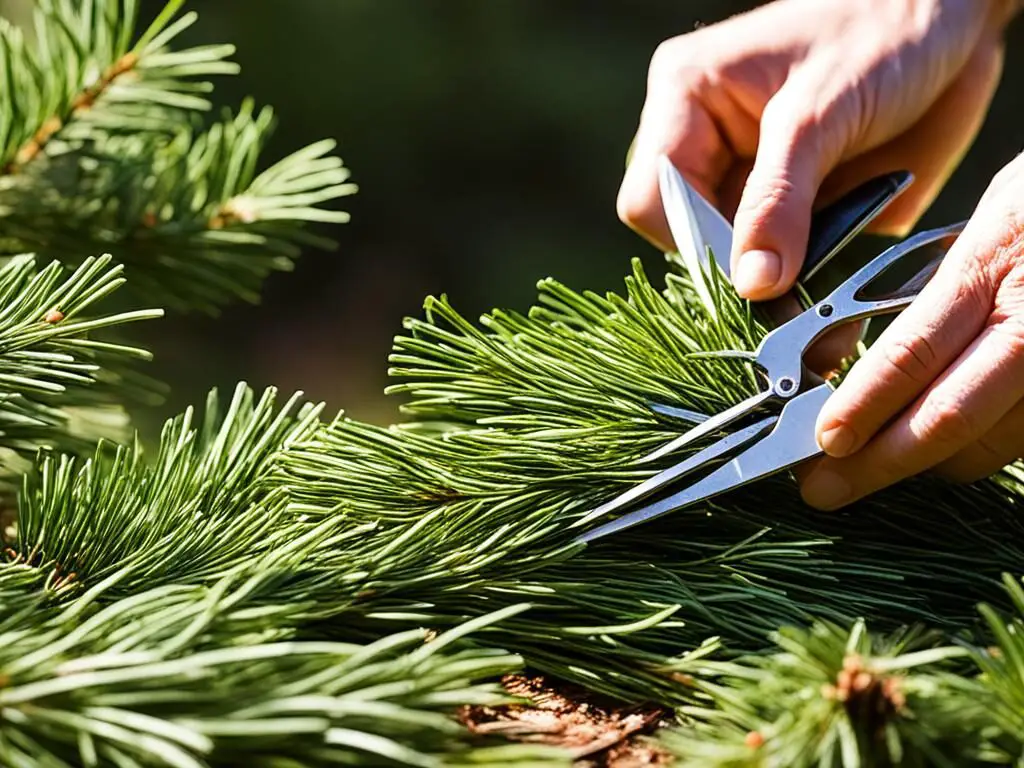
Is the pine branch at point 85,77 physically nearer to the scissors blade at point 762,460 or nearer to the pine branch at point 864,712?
the scissors blade at point 762,460

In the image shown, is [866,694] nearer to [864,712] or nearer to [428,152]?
[864,712]

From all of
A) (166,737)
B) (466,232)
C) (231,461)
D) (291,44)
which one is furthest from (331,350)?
(166,737)

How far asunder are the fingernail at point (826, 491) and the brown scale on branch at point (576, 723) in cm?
13

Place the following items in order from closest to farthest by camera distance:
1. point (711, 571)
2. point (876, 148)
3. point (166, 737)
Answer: point (166, 737)
point (711, 571)
point (876, 148)

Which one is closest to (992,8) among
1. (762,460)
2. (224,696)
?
(762,460)

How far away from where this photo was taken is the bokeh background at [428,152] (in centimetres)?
273

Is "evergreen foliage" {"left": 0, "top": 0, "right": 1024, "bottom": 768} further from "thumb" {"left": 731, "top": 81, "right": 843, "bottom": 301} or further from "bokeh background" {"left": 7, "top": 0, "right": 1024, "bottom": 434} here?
"bokeh background" {"left": 7, "top": 0, "right": 1024, "bottom": 434}

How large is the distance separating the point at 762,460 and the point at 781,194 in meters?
0.21

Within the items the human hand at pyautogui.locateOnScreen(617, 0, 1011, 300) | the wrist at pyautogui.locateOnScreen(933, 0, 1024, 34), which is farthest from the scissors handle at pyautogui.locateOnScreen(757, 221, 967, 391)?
the wrist at pyautogui.locateOnScreen(933, 0, 1024, 34)

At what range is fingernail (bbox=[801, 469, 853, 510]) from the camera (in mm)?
501

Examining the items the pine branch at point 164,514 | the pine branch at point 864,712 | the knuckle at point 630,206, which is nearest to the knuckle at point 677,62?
the knuckle at point 630,206

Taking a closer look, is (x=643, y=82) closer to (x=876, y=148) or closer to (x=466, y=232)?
(x=466, y=232)

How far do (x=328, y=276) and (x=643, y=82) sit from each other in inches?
39.4

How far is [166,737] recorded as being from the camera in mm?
333
